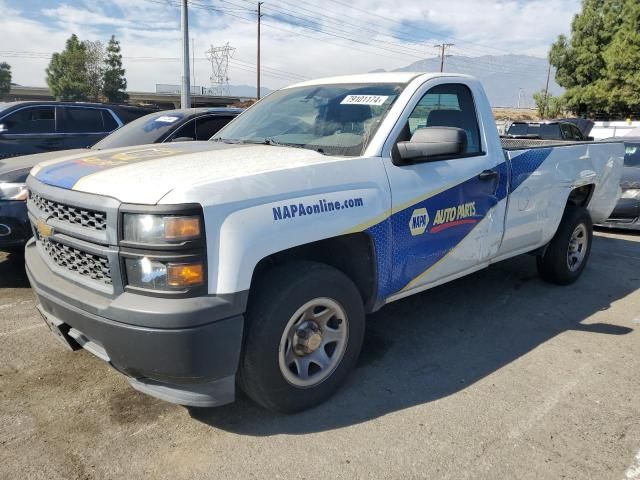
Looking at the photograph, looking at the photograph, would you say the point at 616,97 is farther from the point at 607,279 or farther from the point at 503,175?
the point at 503,175

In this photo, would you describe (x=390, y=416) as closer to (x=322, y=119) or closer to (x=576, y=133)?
(x=322, y=119)

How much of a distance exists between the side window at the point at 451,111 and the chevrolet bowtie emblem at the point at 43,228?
2320mm

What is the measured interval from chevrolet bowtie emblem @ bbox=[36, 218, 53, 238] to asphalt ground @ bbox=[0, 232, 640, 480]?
3.22 feet

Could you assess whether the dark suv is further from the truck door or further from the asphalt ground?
the truck door

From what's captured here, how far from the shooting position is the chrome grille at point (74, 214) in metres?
2.47

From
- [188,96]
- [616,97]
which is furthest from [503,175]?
[616,97]

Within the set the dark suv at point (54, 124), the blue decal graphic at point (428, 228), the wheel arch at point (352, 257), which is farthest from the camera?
the dark suv at point (54, 124)

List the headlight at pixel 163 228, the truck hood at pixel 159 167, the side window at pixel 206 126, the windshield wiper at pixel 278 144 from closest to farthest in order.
Result: the headlight at pixel 163 228
the truck hood at pixel 159 167
the windshield wiper at pixel 278 144
the side window at pixel 206 126

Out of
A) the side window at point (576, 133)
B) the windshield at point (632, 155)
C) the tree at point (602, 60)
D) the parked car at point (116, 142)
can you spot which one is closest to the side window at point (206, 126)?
the parked car at point (116, 142)

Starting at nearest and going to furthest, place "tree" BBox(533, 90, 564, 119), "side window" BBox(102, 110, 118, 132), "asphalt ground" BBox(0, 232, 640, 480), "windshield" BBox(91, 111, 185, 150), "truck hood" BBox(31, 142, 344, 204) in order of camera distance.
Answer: "truck hood" BBox(31, 142, 344, 204)
"asphalt ground" BBox(0, 232, 640, 480)
"windshield" BBox(91, 111, 185, 150)
"side window" BBox(102, 110, 118, 132)
"tree" BBox(533, 90, 564, 119)

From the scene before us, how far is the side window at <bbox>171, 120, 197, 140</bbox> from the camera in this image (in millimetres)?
→ 6348

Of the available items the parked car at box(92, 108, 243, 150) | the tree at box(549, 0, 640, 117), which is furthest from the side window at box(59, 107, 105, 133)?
the tree at box(549, 0, 640, 117)

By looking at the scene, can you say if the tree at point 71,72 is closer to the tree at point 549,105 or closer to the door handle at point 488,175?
the tree at point 549,105

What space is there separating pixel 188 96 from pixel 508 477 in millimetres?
19836
